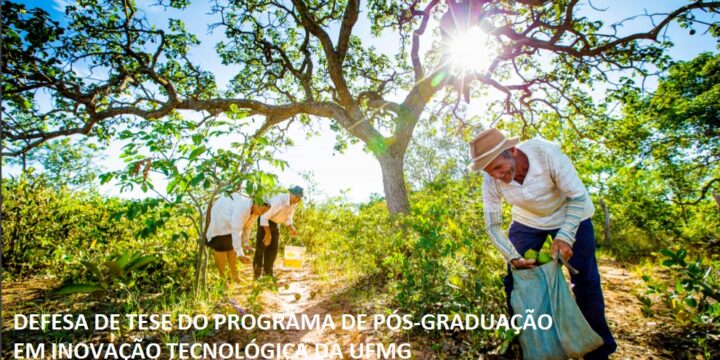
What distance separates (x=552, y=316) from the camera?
87.9 inches

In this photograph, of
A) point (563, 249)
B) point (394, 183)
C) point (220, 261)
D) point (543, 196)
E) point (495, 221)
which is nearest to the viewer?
point (563, 249)

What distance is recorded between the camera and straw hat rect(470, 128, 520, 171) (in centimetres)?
253

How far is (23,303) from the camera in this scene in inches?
143

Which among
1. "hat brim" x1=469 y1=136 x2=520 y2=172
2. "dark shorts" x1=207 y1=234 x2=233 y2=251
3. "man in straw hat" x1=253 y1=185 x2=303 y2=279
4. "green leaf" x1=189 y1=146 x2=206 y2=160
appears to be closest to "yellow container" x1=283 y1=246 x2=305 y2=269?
"man in straw hat" x1=253 y1=185 x2=303 y2=279

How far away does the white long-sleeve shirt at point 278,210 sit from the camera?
521 cm

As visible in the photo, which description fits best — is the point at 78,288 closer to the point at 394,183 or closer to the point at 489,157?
the point at 489,157

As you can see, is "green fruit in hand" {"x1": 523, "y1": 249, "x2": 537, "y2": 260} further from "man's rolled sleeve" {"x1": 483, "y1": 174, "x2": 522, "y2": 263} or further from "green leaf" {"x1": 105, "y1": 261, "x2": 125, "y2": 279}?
"green leaf" {"x1": 105, "y1": 261, "x2": 125, "y2": 279}

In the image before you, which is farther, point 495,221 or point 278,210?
point 278,210

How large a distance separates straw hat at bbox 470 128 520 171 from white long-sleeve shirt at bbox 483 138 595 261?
0.27 meters

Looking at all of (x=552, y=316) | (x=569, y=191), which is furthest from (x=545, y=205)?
(x=552, y=316)

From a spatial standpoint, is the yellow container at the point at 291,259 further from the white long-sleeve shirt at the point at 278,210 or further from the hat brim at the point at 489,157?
the hat brim at the point at 489,157

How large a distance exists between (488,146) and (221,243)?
13.6ft

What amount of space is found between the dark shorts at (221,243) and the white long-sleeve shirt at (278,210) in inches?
22.0

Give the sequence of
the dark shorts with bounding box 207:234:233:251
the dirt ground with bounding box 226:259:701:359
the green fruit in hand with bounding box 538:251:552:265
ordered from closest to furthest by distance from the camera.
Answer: the green fruit in hand with bounding box 538:251:552:265 → the dirt ground with bounding box 226:259:701:359 → the dark shorts with bounding box 207:234:233:251
